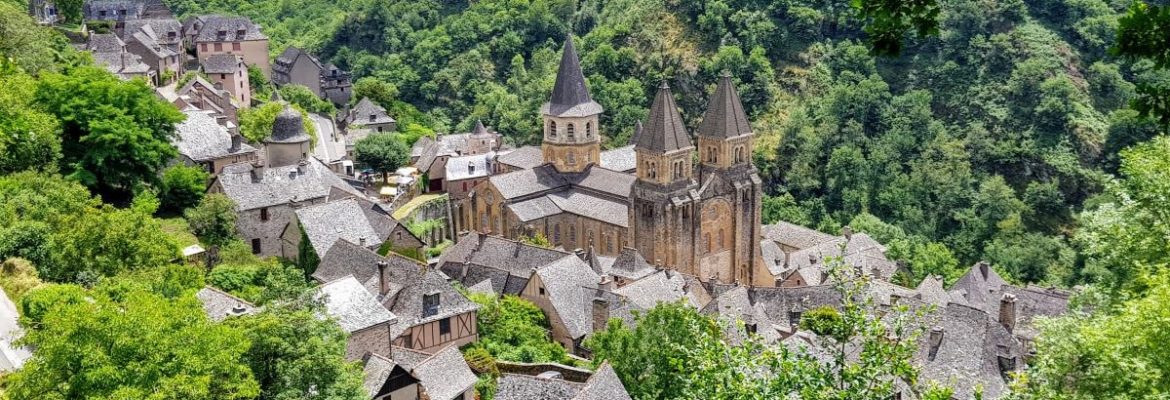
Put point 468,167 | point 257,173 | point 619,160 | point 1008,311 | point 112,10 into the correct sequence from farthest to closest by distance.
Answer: point 112,10, point 619,160, point 468,167, point 257,173, point 1008,311

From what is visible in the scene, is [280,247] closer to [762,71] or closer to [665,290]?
[665,290]

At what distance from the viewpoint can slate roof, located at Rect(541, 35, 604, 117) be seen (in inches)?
2438

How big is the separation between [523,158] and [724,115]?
1548 centimetres

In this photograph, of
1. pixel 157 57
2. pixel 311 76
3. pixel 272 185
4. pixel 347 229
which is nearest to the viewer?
pixel 347 229

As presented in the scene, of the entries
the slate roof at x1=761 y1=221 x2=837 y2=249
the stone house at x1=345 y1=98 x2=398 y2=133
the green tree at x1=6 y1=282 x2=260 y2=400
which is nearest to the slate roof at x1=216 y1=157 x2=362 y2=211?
the green tree at x1=6 y1=282 x2=260 y2=400

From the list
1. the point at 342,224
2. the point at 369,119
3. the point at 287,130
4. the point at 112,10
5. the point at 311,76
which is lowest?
the point at 342,224

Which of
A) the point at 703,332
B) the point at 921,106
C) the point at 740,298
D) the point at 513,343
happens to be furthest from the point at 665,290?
the point at 921,106

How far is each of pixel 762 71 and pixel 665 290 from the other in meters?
48.5

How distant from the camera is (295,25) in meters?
124

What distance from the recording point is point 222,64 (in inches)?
3127

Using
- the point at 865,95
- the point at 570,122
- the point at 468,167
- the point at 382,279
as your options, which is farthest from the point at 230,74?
the point at 865,95

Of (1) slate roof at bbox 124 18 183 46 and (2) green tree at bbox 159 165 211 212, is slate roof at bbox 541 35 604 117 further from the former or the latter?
(1) slate roof at bbox 124 18 183 46

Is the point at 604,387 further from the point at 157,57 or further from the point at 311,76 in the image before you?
the point at 311,76

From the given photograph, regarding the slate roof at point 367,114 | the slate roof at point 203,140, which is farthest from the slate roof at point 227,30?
the slate roof at point 203,140
